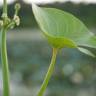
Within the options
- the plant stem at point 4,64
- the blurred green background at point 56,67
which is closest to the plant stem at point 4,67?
the plant stem at point 4,64

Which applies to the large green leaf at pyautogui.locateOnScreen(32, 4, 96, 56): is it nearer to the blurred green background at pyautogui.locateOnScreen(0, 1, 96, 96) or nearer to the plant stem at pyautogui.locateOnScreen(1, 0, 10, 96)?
the plant stem at pyautogui.locateOnScreen(1, 0, 10, 96)

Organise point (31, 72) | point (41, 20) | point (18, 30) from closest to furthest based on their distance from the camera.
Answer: point (41, 20), point (31, 72), point (18, 30)

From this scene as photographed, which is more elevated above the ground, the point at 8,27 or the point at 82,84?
the point at 8,27

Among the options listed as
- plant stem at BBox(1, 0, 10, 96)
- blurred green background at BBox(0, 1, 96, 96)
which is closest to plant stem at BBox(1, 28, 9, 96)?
plant stem at BBox(1, 0, 10, 96)

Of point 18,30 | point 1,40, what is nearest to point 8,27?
point 1,40

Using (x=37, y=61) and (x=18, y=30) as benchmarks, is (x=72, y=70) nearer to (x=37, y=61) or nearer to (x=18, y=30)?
(x=37, y=61)

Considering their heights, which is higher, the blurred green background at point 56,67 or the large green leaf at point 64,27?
the large green leaf at point 64,27

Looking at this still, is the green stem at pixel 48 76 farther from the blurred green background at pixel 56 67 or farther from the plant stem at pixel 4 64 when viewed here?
the blurred green background at pixel 56 67
